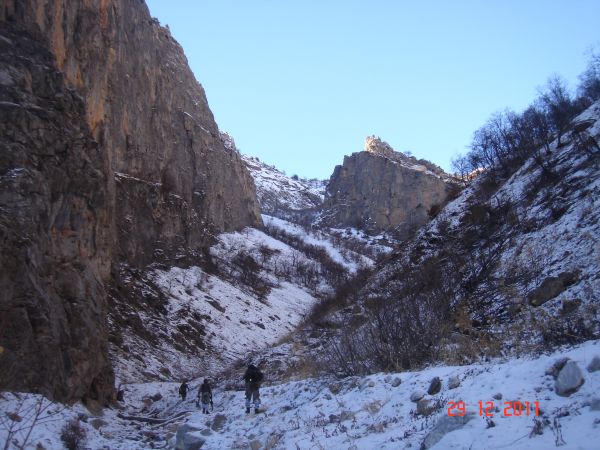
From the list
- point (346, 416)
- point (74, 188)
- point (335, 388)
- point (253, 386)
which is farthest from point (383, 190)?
point (346, 416)

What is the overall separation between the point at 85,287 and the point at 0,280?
584cm

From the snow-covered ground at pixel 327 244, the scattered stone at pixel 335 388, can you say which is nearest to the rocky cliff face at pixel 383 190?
the snow-covered ground at pixel 327 244

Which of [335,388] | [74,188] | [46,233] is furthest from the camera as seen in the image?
[74,188]

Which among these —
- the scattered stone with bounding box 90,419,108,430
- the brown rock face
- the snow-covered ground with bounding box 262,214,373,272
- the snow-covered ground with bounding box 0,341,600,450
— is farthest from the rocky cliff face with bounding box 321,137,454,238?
the snow-covered ground with bounding box 0,341,600,450

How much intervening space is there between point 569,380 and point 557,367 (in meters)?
0.48

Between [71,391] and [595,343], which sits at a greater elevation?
[71,391]

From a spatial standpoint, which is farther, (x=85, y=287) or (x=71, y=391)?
(x=85, y=287)

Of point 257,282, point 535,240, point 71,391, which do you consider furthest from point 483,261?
point 257,282

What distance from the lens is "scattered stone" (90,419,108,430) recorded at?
52.2ft

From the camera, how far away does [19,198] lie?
634 inches

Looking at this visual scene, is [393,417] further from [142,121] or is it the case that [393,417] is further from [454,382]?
[142,121]

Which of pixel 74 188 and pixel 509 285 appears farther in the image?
pixel 74 188

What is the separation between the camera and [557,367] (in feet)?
21.4

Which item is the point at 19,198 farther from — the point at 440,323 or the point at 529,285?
the point at 529,285
